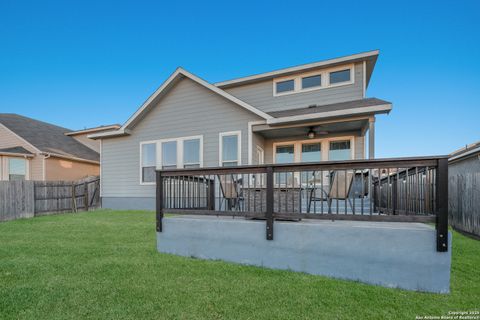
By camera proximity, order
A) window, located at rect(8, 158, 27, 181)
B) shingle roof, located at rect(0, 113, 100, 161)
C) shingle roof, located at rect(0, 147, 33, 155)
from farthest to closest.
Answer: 1. shingle roof, located at rect(0, 113, 100, 161)
2. window, located at rect(8, 158, 27, 181)
3. shingle roof, located at rect(0, 147, 33, 155)

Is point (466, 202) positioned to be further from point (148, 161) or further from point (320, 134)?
point (148, 161)

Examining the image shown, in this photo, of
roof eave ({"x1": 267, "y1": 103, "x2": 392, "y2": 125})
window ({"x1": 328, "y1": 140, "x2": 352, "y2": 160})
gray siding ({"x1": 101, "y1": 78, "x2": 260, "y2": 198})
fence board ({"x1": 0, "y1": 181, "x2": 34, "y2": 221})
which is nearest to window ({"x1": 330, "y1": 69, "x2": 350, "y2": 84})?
window ({"x1": 328, "y1": 140, "x2": 352, "y2": 160})

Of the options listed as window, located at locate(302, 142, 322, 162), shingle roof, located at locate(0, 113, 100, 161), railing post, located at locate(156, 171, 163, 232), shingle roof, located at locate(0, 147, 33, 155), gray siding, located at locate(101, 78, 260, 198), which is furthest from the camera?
shingle roof, located at locate(0, 113, 100, 161)

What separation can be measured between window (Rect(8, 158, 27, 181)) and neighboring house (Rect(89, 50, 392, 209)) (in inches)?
257

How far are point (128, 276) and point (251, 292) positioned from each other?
5.75 ft

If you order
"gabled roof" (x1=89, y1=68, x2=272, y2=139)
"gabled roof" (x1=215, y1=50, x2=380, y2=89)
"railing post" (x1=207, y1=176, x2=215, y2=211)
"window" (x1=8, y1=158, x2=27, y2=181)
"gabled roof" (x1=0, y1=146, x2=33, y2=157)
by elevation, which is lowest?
"railing post" (x1=207, y1=176, x2=215, y2=211)

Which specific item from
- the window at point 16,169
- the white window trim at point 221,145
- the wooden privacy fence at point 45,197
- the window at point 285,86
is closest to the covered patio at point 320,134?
the white window trim at point 221,145

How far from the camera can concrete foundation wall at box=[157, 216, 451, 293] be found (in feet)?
9.16

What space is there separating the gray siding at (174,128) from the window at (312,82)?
3.34 meters

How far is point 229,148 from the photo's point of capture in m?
8.96

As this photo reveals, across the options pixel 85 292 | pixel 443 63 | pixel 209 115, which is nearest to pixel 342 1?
pixel 443 63

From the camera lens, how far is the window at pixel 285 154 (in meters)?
9.62

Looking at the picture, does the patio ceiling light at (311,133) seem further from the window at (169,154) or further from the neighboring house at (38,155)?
the neighboring house at (38,155)

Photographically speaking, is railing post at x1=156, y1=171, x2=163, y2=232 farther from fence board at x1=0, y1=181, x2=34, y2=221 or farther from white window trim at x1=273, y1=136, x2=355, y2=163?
fence board at x1=0, y1=181, x2=34, y2=221
